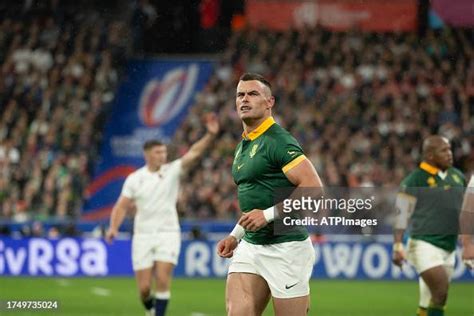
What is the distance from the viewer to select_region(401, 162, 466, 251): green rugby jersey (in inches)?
450

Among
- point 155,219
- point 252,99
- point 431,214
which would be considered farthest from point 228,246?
point 155,219

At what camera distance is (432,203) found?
11.5 m

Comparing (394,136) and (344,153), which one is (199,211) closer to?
(344,153)

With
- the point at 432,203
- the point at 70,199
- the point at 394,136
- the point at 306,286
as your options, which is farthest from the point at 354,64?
the point at 306,286

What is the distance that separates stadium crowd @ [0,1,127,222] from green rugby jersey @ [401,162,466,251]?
1302 centimetres

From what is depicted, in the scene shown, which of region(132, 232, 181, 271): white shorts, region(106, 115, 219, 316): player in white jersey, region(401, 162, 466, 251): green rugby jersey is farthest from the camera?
region(132, 232, 181, 271): white shorts

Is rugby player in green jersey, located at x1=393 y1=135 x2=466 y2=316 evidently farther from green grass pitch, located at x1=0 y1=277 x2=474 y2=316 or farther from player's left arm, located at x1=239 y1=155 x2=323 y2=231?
player's left arm, located at x1=239 y1=155 x2=323 y2=231

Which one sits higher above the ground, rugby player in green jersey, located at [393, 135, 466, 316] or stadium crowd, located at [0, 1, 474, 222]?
stadium crowd, located at [0, 1, 474, 222]

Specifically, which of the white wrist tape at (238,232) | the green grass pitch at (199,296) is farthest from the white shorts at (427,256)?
the white wrist tape at (238,232)

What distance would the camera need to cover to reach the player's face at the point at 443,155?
1145 cm

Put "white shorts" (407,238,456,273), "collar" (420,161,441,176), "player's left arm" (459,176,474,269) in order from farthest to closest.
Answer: "collar" (420,161,441,176)
"white shorts" (407,238,456,273)
"player's left arm" (459,176,474,269)

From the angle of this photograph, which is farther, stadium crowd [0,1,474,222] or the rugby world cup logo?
the rugby world cup logo

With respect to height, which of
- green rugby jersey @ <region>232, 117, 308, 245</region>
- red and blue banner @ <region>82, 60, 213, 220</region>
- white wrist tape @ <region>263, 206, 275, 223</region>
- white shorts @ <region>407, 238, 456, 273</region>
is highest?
red and blue banner @ <region>82, 60, 213, 220</region>

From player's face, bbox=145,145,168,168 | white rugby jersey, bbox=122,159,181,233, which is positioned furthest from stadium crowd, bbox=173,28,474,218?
player's face, bbox=145,145,168,168
